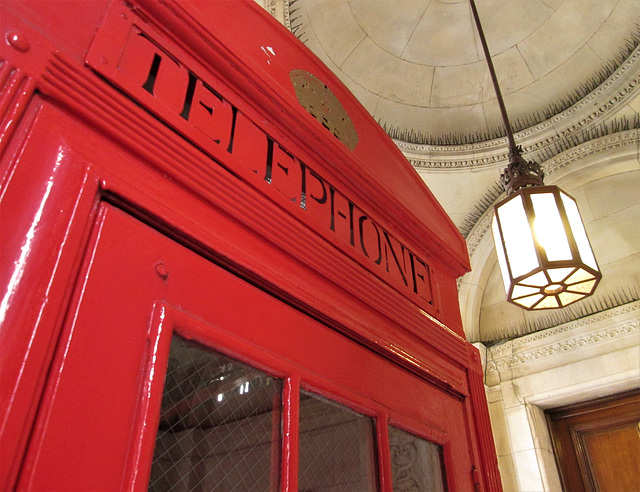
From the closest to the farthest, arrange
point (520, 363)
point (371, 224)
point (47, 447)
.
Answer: point (47, 447)
point (371, 224)
point (520, 363)

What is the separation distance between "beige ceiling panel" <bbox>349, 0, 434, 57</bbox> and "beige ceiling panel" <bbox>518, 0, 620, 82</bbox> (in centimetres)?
103

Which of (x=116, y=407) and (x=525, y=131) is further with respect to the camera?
(x=525, y=131)

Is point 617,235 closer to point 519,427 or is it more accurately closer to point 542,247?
point 519,427

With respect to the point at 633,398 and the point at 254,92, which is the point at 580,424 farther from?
the point at 254,92

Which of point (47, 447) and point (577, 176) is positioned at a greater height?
point (577, 176)

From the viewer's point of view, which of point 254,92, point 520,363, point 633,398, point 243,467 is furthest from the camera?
point 520,363

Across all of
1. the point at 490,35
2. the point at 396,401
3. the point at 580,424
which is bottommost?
the point at 396,401

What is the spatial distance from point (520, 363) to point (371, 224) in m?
3.80

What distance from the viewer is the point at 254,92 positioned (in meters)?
0.90

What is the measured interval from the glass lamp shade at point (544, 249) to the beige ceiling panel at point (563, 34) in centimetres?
259

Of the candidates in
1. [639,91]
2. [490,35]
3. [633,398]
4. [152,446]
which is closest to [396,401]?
[152,446]

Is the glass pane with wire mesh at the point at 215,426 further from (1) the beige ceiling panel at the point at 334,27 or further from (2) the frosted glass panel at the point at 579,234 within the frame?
(1) the beige ceiling panel at the point at 334,27

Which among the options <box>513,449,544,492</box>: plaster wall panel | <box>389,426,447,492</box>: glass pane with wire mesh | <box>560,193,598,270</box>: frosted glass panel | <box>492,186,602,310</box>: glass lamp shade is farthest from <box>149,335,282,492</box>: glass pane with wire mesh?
<box>513,449,544,492</box>: plaster wall panel

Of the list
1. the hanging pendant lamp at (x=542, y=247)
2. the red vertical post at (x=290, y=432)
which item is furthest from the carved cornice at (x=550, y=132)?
the red vertical post at (x=290, y=432)
